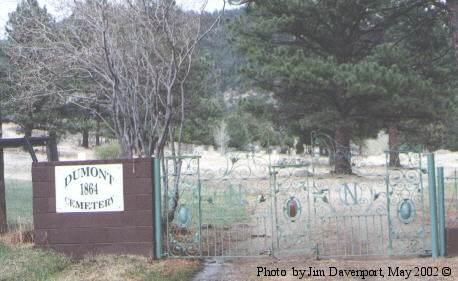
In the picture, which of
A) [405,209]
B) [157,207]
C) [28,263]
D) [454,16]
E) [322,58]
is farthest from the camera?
[322,58]

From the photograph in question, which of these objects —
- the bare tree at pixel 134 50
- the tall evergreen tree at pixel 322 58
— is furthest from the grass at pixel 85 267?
the tall evergreen tree at pixel 322 58

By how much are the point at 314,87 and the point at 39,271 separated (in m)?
16.3

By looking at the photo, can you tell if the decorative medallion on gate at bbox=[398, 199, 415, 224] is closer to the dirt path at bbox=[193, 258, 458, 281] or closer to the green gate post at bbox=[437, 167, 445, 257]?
the green gate post at bbox=[437, 167, 445, 257]

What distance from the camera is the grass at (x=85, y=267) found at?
766 centimetres

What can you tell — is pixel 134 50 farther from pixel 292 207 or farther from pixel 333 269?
pixel 333 269

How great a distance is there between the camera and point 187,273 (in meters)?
7.98

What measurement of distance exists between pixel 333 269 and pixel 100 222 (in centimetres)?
326

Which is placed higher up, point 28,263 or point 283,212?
point 283,212

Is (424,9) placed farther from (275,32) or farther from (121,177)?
(121,177)

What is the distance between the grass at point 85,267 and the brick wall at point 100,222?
176 millimetres

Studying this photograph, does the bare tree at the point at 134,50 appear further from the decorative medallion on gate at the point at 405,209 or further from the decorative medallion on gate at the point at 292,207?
the decorative medallion on gate at the point at 405,209

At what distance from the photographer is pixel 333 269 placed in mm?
8062

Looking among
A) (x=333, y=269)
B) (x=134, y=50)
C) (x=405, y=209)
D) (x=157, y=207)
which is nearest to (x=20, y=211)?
(x=134, y=50)

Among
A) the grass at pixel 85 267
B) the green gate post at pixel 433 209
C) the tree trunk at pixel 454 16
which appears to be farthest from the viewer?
the tree trunk at pixel 454 16
